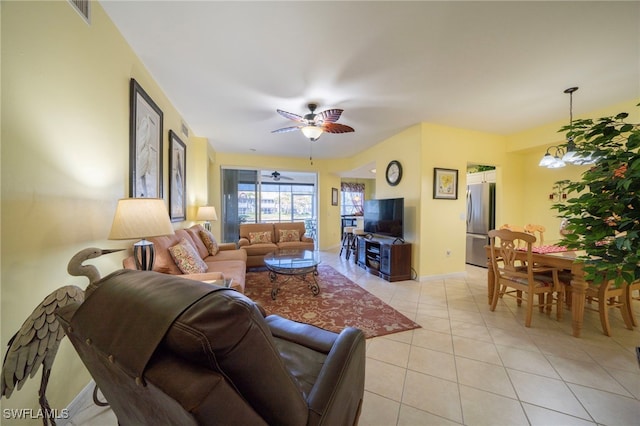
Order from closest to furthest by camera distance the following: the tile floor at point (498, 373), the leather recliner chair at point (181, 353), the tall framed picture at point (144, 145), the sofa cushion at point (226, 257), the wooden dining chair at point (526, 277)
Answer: the leather recliner chair at point (181, 353), the tile floor at point (498, 373), the tall framed picture at point (144, 145), the wooden dining chair at point (526, 277), the sofa cushion at point (226, 257)

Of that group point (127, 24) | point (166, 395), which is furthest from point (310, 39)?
point (166, 395)

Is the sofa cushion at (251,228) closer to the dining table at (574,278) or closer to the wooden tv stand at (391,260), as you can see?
the wooden tv stand at (391,260)

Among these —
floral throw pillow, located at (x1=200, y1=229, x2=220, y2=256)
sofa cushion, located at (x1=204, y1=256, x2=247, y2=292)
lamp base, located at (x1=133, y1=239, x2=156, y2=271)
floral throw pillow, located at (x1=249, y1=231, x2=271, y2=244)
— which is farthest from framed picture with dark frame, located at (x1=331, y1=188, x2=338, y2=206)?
lamp base, located at (x1=133, y1=239, x2=156, y2=271)

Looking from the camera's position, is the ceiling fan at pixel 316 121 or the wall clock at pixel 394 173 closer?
the ceiling fan at pixel 316 121

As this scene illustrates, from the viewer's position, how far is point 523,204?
4.43 metres

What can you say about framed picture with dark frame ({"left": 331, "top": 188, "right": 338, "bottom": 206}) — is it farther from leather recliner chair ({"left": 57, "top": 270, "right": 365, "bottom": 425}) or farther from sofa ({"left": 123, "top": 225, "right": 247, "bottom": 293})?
leather recliner chair ({"left": 57, "top": 270, "right": 365, "bottom": 425})

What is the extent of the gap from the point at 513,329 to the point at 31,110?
12.6ft

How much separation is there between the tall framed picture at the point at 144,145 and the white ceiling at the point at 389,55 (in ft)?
1.25

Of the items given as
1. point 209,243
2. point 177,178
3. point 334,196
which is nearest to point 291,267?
point 209,243

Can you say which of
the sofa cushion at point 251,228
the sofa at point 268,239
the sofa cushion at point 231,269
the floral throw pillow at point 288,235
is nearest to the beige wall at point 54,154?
the sofa cushion at point 231,269

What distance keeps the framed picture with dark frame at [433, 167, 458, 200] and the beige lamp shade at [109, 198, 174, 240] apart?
3742 mm

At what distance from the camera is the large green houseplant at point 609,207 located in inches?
38.8

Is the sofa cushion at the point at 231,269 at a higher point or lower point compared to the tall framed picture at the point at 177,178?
lower

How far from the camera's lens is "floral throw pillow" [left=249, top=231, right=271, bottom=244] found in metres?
4.66
